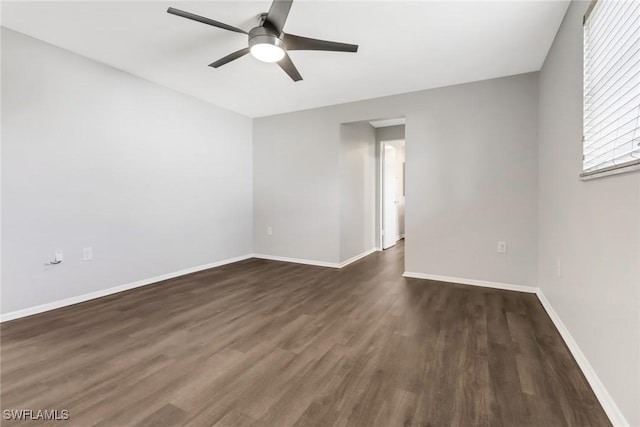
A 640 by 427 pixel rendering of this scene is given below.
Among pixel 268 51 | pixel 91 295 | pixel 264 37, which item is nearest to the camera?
pixel 264 37

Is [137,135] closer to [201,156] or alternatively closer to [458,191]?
[201,156]

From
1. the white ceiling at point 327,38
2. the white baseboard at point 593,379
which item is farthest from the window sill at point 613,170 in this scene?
the white ceiling at point 327,38

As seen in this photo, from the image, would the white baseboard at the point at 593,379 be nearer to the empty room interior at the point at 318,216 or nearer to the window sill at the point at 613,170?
the empty room interior at the point at 318,216

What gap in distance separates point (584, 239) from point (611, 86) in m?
0.85

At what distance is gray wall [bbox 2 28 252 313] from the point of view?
236 centimetres

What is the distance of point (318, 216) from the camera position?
14.2 ft

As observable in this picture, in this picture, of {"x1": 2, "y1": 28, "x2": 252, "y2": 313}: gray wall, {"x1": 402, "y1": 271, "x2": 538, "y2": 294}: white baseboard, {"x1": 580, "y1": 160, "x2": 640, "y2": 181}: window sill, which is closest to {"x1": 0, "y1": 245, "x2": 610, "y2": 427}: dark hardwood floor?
{"x1": 402, "y1": 271, "x2": 538, "y2": 294}: white baseboard

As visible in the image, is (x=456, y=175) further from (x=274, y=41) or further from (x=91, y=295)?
(x=91, y=295)

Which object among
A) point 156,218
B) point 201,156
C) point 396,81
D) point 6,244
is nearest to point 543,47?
point 396,81

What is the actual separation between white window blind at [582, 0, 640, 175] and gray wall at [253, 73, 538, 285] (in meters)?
1.51

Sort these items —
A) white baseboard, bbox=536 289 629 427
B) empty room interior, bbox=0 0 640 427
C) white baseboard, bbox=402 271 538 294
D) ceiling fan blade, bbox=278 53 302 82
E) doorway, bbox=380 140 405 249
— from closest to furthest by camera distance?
1. white baseboard, bbox=536 289 629 427
2. empty room interior, bbox=0 0 640 427
3. ceiling fan blade, bbox=278 53 302 82
4. white baseboard, bbox=402 271 538 294
5. doorway, bbox=380 140 405 249

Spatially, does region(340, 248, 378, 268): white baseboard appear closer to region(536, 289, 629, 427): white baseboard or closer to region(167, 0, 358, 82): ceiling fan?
region(536, 289, 629, 427): white baseboard

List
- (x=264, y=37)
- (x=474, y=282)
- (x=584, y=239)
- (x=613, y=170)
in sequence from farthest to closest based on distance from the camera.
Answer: (x=474, y=282) → (x=264, y=37) → (x=584, y=239) → (x=613, y=170)

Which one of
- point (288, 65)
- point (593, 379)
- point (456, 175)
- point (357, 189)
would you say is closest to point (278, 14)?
point (288, 65)
